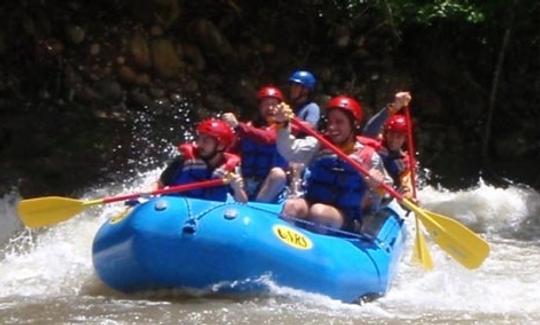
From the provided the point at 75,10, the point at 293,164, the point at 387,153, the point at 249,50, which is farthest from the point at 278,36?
the point at 293,164

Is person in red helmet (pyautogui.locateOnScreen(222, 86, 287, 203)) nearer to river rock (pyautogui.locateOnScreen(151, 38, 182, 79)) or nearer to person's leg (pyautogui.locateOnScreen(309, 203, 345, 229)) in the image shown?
person's leg (pyautogui.locateOnScreen(309, 203, 345, 229))

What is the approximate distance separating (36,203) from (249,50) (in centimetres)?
530

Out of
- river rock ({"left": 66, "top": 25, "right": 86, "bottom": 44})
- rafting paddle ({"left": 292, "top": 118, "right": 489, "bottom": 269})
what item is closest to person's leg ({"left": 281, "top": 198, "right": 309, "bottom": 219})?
rafting paddle ({"left": 292, "top": 118, "right": 489, "bottom": 269})

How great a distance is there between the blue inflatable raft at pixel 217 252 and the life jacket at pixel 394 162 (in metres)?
1.42

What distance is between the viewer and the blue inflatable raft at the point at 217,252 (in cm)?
596

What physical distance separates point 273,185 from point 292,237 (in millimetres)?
1006

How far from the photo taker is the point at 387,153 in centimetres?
771

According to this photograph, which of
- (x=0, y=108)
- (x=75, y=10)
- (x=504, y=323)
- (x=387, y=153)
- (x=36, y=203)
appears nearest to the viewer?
(x=504, y=323)

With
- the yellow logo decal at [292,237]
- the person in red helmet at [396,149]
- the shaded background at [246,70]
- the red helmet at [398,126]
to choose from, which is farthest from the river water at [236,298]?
the shaded background at [246,70]

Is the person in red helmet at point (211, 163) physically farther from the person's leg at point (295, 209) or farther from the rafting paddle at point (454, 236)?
the rafting paddle at point (454, 236)

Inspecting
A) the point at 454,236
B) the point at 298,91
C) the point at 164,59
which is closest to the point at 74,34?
the point at 164,59

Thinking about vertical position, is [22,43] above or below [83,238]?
above

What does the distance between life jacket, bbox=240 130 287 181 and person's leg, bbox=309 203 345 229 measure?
103 cm

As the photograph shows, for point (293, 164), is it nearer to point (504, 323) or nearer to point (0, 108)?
point (504, 323)
